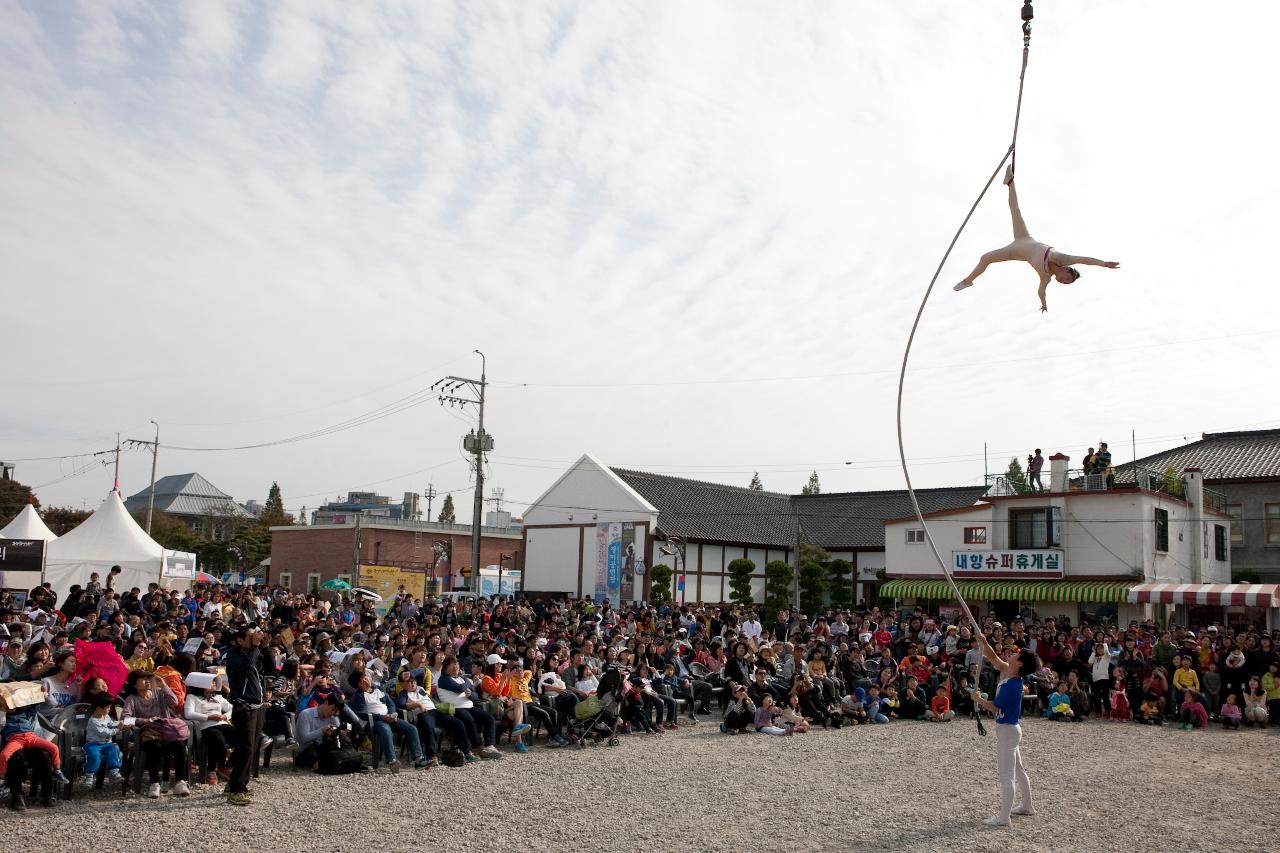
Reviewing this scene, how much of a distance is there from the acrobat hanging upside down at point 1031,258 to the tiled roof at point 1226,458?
87.3 ft

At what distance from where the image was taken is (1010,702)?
8078 millimetres

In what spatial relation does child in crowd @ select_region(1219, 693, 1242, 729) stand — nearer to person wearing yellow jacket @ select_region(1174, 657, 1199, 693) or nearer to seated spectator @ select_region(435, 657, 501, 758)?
person wearing yellow jacket @ select_region(1174, 657, 1199, 693)

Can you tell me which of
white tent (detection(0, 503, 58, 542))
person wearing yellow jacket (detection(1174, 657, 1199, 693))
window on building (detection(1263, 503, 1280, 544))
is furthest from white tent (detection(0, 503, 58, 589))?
window on building (detection(1263, 503, 1280, 544))

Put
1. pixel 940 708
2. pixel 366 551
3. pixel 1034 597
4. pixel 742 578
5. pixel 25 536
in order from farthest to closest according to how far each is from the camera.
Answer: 1. pixel 366 551
2. pixel 742 578
3. pixel 1034 597
4. pixel 25 536
5. pixel 940 708

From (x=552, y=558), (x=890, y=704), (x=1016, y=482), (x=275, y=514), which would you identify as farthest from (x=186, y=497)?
(x=890, y=704)

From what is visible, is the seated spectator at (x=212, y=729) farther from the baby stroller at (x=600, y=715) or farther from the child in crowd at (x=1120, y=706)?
the child in crowd at (x=1120, y=706)

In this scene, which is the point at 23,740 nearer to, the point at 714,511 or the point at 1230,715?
the point at 1230,715

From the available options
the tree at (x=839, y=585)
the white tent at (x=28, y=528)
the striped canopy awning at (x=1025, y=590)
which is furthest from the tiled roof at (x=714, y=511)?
the white tent at (x=28, y=528)

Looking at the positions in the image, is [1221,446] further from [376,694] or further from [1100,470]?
[376,694]

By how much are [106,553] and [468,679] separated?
14108 millimetres

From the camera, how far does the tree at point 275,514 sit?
211 ft

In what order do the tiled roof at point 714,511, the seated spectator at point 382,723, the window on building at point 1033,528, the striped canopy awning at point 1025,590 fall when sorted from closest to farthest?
the seated spectator at point 382,723, the striped canopy awning at point 1025,590, the window on building at point 1033,528, the tiled roof at point 714,511

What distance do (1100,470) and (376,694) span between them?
2227 cm

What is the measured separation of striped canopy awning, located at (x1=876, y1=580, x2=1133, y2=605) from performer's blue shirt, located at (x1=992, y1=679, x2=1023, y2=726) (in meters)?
19.1
